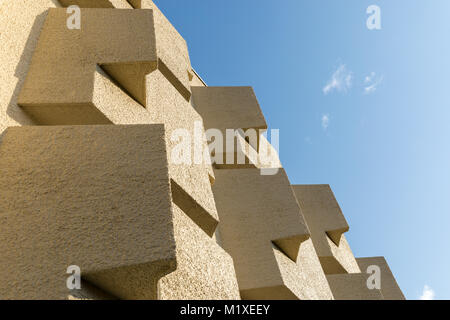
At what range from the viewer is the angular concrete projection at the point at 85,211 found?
533 millimetres

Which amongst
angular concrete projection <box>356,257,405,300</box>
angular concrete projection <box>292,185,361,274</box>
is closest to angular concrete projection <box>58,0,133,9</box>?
angular concrete projection <box>292,185,361,274</box>

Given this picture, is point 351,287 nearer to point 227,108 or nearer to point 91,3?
point 227,108

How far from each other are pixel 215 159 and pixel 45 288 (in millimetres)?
1119

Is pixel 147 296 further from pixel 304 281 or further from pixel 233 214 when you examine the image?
pixel 304 281

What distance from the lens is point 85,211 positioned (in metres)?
0.58

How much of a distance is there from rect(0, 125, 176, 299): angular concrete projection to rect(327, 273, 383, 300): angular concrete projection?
1.48 m

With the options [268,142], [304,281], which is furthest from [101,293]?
[268,142]

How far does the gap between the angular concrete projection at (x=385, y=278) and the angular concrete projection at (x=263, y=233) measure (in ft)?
5.26

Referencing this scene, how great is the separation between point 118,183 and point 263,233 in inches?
30.1

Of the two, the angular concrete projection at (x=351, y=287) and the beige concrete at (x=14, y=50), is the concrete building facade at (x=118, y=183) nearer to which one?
the beige concrete at (x=14, y=50)

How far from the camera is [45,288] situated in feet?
1.68

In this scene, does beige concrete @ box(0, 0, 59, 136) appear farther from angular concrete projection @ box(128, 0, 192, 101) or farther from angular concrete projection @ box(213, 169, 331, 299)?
angular concrete projection @ box(213, 169, 331, 299)

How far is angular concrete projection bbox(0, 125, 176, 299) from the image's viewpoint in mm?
533

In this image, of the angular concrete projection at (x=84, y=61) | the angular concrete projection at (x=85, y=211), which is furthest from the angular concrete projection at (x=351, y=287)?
the angular concrete projection at (x=85, y=211)
